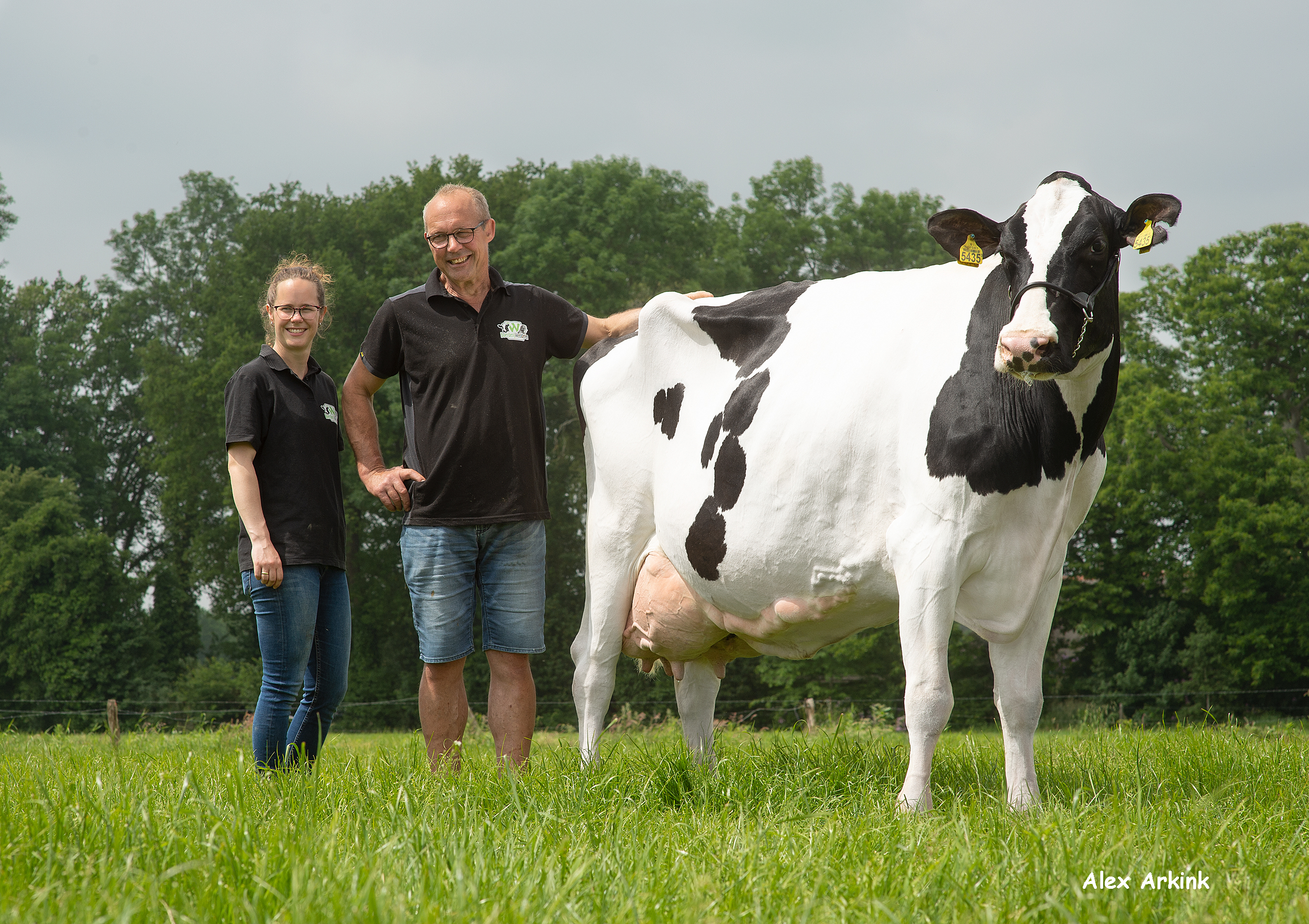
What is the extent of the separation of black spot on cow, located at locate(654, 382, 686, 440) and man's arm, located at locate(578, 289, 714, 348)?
0.53 meters

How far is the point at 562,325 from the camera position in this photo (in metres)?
5.39

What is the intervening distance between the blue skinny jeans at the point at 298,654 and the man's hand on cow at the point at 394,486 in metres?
0.41

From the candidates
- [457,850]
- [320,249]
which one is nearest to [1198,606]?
[320,249]

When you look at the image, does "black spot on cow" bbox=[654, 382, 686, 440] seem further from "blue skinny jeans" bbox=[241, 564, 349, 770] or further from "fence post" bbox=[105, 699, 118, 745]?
"fence post" bbox=[105, 699, 118, 745]

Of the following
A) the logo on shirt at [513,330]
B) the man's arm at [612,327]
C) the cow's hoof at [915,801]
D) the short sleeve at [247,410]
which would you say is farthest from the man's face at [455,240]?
the cow's hoof at [915,801]

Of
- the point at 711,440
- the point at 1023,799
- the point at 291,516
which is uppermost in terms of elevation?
the point at 711,440

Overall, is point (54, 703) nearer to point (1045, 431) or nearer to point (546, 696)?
point (546, 696)

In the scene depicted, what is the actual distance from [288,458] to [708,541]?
6.33 ft

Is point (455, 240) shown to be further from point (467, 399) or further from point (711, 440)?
point (711, 440)

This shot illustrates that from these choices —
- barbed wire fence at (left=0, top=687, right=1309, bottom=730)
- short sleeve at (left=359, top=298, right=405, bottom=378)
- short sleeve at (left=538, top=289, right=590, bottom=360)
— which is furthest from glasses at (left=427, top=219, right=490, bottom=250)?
barbed wire fence at (left=0, top=687, right=1309, bottom=730)

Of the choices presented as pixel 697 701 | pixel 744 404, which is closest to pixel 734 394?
pixel 744 404

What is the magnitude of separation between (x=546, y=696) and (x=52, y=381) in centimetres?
2560

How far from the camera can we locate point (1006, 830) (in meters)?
3.06

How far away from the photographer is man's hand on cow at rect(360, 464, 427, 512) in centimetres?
488
